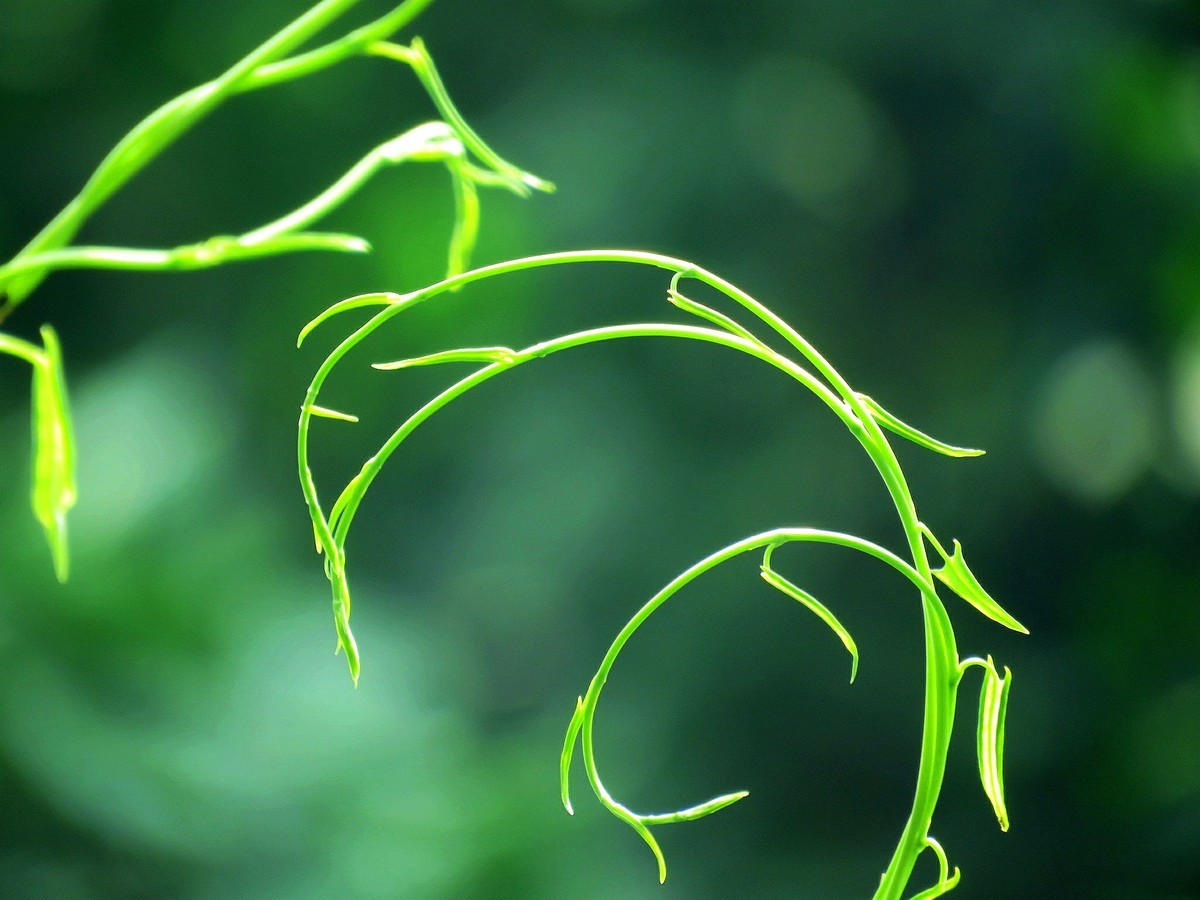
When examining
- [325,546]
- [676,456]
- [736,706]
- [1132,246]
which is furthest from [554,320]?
[325,546]

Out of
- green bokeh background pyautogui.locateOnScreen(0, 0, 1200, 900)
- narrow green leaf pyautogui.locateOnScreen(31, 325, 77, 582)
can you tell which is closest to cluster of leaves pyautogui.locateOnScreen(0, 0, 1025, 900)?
narrow green leaf pyautogui.locateOnScreen(31, 325, 77, 582)

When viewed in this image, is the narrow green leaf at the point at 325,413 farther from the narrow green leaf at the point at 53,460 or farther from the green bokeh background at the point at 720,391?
the green bokeh background at the point at 720,391

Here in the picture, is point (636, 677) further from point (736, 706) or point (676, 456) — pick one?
point (676, 456)

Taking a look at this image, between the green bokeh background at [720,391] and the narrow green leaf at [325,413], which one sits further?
the green bokeh background at [720,391]

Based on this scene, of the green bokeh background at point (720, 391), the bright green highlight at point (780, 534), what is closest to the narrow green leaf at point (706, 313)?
the bright green highlight at point (780, 534)

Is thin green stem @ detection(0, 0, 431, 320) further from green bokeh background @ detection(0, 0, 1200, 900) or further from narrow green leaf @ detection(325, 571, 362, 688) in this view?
green bokeh background @ detection(0, 0, 1200, 900)

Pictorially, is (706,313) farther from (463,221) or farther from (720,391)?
(720,391)
